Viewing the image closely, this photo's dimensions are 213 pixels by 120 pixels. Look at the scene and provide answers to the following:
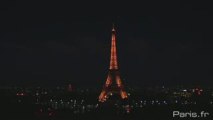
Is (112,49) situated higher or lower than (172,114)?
higher

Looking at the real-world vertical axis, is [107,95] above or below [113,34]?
below

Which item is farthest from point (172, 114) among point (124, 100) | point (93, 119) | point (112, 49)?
point (124, 100)

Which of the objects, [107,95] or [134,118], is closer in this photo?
[134,118]

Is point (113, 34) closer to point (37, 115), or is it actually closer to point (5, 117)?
point (37, 115)

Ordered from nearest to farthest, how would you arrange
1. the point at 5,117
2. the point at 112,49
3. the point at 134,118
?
the point at 5,117
the point at 134,118
the point at 112,49

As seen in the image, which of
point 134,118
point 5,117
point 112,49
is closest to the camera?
point 5,117

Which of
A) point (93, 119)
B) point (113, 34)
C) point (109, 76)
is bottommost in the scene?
point (93, 119)

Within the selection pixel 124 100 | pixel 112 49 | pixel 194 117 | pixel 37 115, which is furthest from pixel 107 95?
pixel 194 117

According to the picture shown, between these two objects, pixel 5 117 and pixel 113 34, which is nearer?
pixel 5 117

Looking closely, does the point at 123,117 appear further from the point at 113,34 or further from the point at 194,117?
the point at 113,34
